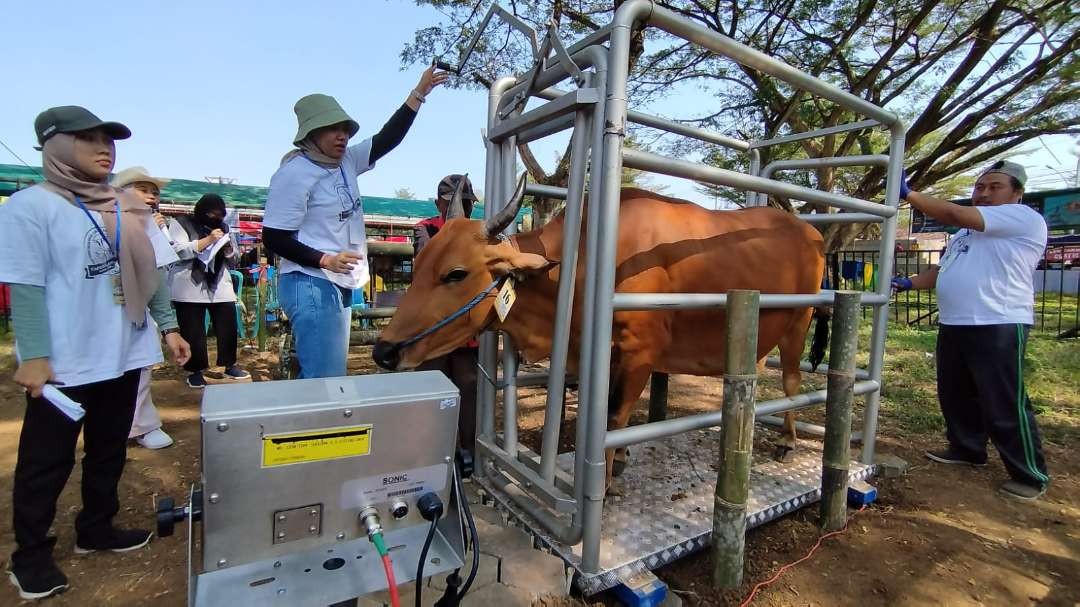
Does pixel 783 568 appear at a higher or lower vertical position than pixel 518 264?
lower

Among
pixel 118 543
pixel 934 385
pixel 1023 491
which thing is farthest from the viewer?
pixel 934 385

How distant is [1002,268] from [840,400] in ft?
5.37

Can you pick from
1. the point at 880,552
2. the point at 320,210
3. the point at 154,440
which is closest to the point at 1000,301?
the point at 880,552

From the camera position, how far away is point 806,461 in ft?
11.1

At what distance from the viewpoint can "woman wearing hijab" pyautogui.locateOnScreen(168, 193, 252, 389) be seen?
191 inches

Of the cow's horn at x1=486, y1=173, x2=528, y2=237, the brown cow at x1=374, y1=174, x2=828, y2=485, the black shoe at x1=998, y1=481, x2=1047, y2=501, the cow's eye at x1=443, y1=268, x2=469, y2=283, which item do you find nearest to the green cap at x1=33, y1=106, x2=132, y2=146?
the brown cow at x1=374, y1=174, x2=828, y2=485

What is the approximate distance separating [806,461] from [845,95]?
2.08m

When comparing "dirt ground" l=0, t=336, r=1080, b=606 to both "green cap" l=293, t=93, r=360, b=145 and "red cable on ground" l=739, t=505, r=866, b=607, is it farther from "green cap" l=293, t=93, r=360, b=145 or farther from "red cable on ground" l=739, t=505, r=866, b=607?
"green cap" l=293, t=93, r=360, b=145

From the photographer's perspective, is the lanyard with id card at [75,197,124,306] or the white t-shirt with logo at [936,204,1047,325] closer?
the lanyard with id card at [75,197,124,306]

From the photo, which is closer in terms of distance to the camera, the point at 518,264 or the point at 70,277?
the point at 70,277

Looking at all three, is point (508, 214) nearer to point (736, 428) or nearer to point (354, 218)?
point (354, 218)

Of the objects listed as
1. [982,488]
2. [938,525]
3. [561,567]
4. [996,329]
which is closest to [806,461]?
[938,525]

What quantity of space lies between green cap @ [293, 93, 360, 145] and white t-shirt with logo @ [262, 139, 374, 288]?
134mm

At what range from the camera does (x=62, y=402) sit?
2059mm
